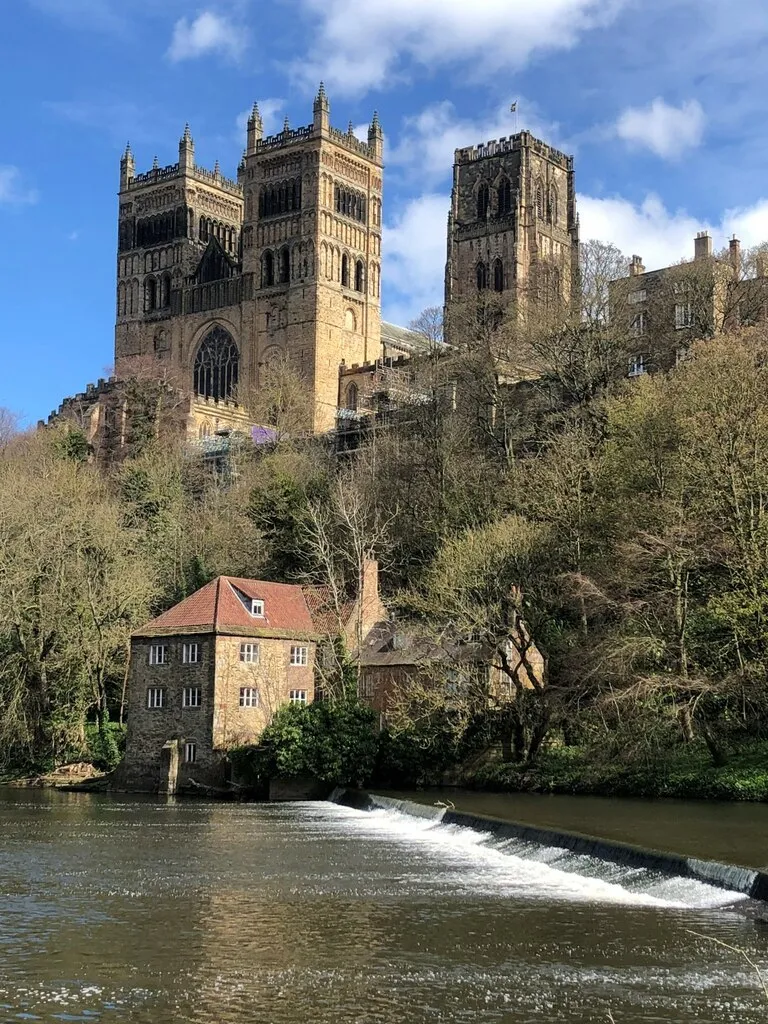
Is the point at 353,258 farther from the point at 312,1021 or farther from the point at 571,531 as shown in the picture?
the point at 312,1021

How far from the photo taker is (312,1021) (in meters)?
15.4

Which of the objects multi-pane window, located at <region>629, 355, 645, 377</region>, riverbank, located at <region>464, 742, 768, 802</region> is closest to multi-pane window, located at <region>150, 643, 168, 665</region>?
riverbank, located at <region>464, 742, 768, 802</region>

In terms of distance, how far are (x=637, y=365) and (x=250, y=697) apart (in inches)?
1254

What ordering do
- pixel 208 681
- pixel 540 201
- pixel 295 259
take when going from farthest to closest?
pixel 540 201, pixel 295 259, pixel 208 681

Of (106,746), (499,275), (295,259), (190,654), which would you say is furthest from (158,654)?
(499,275)

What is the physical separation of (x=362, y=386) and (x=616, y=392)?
59.9m

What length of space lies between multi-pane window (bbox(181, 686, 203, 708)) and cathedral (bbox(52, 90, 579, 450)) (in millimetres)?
61575

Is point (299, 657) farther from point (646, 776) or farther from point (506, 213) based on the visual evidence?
point (506, 213)

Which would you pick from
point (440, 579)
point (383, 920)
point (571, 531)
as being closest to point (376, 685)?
point (440, 579)

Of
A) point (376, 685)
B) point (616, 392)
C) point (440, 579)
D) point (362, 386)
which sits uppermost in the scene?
point (362, 386)

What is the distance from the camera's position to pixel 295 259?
121312 mm

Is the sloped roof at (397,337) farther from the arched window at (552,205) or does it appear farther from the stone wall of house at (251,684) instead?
the stone wall of house at (251,684)

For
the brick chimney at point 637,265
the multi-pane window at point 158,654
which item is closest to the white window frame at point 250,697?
the multi-pane window at point 158,654

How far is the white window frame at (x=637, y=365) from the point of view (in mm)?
65400
